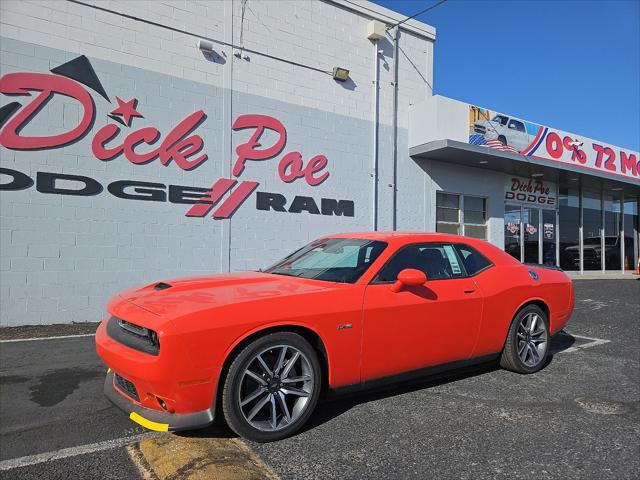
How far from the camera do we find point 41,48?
7.70 meters

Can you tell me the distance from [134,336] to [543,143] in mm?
14146

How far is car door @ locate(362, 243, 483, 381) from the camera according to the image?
11.8 feet

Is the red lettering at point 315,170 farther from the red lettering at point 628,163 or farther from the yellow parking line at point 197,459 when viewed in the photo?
the red lettering at point 628,163

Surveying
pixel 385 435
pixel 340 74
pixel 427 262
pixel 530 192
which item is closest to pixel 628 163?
pixel 530 192

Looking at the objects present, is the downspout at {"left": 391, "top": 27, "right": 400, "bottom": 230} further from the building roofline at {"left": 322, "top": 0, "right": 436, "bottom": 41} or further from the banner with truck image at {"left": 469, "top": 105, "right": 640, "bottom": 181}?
the banner with truck image at {"left": 469, "top": 105, "right": 640, "bottom": 181}

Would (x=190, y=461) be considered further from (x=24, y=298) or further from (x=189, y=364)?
(x=24, y=298)

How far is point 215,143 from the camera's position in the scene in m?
9.45

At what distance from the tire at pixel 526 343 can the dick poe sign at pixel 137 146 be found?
20.9 ft

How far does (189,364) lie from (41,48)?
7.29 metres

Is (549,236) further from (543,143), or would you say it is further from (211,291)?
(211,291)

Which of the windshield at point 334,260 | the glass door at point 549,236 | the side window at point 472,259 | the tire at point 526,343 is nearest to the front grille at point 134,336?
the windshield at point 334,260

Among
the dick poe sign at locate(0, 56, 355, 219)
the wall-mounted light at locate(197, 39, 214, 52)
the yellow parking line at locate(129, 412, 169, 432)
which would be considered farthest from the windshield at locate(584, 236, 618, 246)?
the yellow parking line at locate(129, 412, 169, 432)

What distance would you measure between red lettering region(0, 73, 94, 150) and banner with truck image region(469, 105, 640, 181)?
922 cm

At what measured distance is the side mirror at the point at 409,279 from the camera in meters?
3.68
